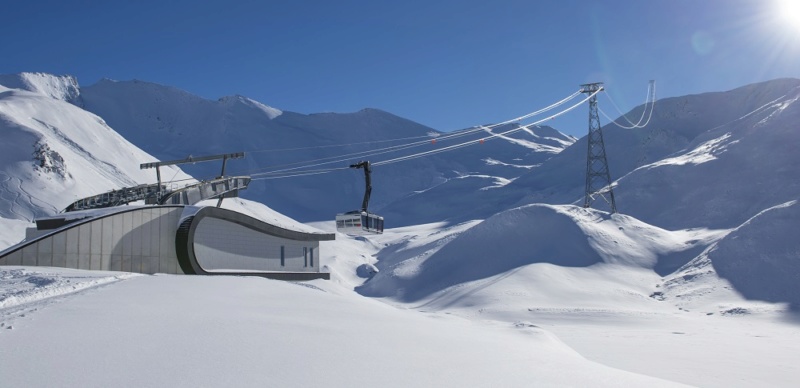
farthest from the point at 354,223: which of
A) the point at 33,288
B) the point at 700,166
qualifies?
the point at 700,166

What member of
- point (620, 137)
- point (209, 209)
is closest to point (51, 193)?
point (209, 209)

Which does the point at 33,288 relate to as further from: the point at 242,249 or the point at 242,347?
the point at 242,249

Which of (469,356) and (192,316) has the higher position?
(192,316)

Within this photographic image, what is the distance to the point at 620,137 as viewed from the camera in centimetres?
14775

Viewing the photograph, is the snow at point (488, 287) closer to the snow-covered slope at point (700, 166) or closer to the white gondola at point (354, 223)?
the snow-covered slope at point (700, 166)

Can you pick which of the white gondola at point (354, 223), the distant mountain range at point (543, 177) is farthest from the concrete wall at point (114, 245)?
the distant mountain range at point (543, 177)

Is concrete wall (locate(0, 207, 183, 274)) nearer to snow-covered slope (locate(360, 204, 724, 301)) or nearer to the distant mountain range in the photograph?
the distant mountain range

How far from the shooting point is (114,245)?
26094 mm

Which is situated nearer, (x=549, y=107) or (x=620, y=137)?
(x=549, y=107)

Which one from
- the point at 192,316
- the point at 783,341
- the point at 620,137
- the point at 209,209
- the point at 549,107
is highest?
the point at 620,137

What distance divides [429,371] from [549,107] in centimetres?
4924

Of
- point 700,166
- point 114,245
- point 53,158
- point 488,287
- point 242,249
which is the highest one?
point 53,158

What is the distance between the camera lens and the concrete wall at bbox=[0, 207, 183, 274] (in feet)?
77.7

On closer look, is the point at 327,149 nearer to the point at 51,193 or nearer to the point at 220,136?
the point at 220,136
